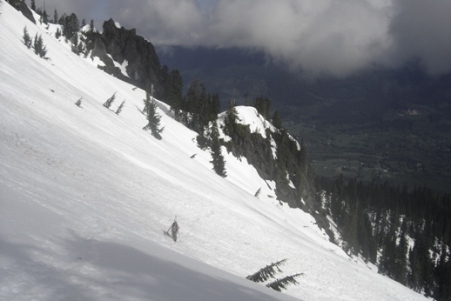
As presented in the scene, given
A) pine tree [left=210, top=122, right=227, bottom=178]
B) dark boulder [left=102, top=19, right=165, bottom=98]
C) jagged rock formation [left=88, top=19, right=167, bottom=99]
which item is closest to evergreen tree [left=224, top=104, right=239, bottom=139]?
pine tree [left=210, top=122, right=227, bottom=178]

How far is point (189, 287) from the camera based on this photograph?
6.39 metres

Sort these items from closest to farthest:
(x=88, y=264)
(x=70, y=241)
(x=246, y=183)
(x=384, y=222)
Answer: (x=88, y=264) < (x=70, y=241) < (x=246, y=183) < (x=384, y=222)

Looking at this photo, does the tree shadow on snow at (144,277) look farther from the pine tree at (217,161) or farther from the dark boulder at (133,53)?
the dark boulder at (133,53)

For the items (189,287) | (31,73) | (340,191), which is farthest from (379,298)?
(340,191)

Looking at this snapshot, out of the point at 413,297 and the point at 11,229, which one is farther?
the point at 413,297

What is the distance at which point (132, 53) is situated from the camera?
106188 millimetres

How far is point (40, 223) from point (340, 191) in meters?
135

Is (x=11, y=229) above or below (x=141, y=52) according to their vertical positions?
below

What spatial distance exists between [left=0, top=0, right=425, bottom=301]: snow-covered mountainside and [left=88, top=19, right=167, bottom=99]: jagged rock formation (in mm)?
75293

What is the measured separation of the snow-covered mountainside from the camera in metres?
5.74

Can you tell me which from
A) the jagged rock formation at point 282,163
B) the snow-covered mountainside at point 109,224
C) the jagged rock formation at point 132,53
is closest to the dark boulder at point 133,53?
the jagged rock formation at point 132,53

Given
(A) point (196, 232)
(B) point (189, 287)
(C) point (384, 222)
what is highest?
(C) point (384, 222)

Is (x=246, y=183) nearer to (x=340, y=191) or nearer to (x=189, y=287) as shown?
(x=189, y=287)

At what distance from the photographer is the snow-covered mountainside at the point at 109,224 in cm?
574
